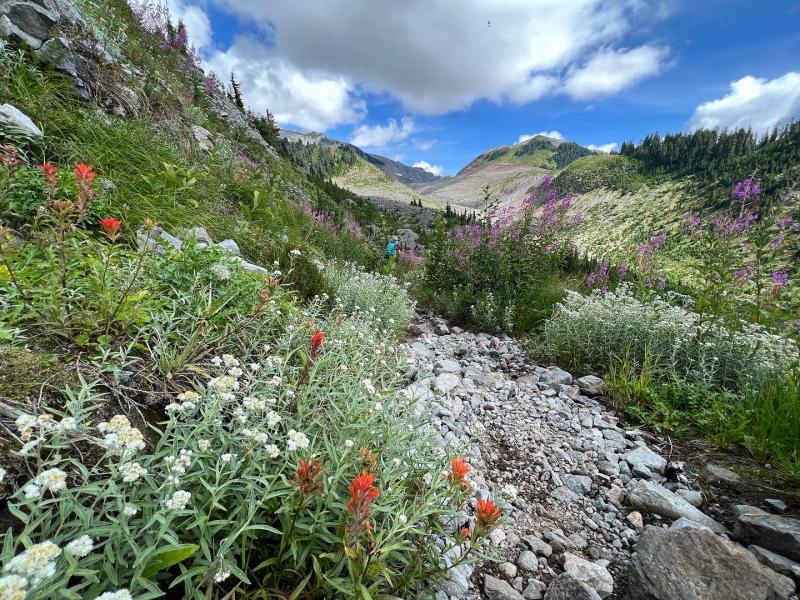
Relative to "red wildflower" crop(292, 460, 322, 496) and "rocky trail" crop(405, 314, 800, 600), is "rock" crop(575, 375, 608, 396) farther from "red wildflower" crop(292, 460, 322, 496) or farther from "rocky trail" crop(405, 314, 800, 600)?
"red wildflower" crop(292, 460, 322, 496)

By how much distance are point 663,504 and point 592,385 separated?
206 centimetres

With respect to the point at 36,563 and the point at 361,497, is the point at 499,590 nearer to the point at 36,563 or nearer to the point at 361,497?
the point at 361,497

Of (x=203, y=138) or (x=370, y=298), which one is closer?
(x=370, y=298)

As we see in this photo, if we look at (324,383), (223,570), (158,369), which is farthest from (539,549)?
(158,369)

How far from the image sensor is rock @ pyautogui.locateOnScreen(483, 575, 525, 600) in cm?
207

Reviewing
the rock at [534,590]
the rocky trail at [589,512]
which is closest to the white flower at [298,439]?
the rocky trail at [589,512]

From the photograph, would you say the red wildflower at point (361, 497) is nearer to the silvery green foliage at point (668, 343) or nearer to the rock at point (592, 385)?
the rock at point (592, 385)

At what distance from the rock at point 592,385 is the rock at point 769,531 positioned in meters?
2.02

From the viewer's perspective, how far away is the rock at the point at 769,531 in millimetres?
2258

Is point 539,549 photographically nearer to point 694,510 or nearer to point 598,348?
point 694,510

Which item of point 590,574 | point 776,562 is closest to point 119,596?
point 590,574

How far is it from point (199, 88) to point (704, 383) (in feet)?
57.3

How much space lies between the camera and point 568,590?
2041 millimetres

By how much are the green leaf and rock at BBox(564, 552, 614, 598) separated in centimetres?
215
